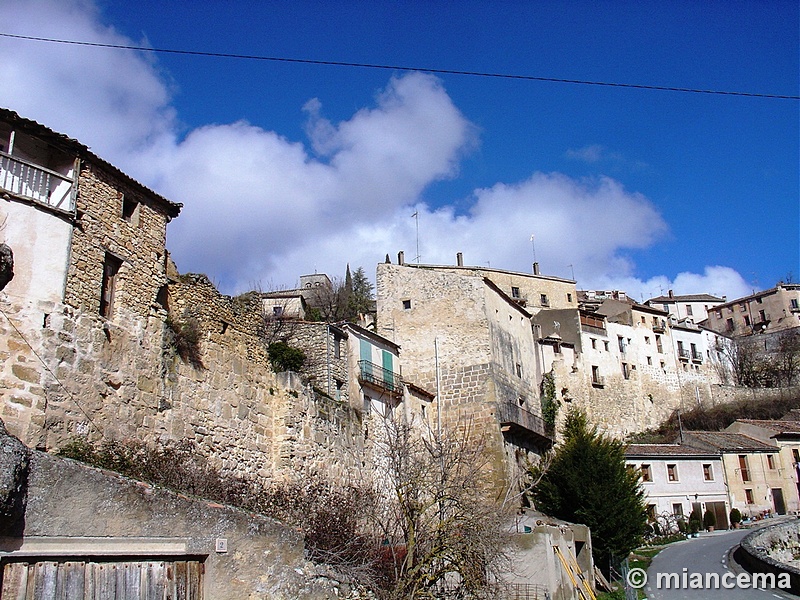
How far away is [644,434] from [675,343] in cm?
1247

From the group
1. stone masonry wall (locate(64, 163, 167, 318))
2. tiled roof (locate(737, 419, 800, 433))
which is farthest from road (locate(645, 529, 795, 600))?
stone masonry wall (locate(64, 163, 167, 318))

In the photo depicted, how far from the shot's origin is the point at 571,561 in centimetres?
2097

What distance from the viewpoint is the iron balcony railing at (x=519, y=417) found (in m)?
32.1

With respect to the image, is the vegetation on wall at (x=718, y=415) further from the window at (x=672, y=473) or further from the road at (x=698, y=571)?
the road at (x=698, y=571)

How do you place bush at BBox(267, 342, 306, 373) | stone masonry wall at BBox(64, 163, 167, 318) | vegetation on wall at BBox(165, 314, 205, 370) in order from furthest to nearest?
bush at BBox(267, 342, 306, 373), vegetation on wall at BBox(165, 314, 205, 370), stone masonry wall at BBox(64, 163, 167, 318)

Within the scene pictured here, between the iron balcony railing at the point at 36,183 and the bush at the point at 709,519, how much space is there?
38608 mm

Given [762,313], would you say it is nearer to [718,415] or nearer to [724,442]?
[718,415]

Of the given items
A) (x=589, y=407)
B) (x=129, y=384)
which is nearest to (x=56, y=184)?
(x=129, y=384)

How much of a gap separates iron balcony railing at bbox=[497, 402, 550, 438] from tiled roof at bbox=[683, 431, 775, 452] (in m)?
14.6

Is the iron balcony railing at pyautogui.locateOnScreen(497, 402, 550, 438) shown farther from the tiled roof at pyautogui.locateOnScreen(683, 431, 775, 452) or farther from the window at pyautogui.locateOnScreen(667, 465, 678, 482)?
the tiled roof at pyautogui.locateOnScreen(683, 431, 775, 452)

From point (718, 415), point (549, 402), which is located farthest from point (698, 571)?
point (718, 415)

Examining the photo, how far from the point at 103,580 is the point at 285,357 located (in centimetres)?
1526

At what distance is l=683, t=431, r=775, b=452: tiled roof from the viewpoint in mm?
44809

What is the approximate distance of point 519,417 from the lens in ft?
111
